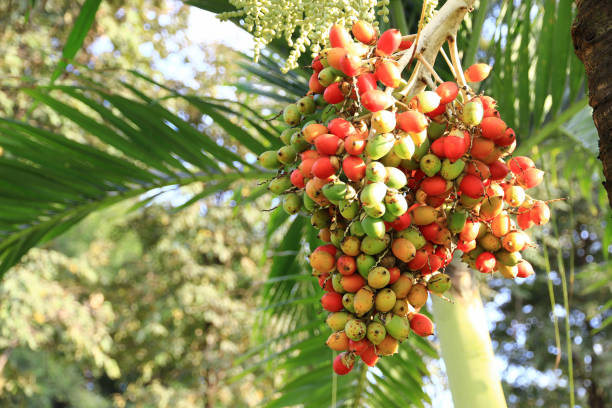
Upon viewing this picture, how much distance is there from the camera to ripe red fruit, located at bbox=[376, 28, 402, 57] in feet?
2.03

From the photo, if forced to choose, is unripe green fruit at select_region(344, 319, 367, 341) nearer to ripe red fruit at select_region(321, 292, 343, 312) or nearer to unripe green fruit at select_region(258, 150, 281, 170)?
ripe red fruit at select_region(321, 292, 343, 312)

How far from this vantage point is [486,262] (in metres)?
0.70

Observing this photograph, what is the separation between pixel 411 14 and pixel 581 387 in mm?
11703

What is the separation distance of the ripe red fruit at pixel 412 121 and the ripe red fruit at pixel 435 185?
0.06 meters

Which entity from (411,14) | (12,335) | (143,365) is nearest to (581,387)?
(143,365)

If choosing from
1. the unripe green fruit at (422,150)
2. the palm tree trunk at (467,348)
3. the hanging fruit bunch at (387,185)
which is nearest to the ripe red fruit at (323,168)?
the hanging fruit bunch at (387,185)

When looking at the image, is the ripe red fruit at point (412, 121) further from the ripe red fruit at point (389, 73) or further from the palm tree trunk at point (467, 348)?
the palm tree trunk at point (467, 348)

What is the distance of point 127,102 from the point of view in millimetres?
1212

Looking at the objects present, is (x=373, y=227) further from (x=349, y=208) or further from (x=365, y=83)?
(x=365, y=83)

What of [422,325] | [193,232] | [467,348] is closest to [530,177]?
[422,325]

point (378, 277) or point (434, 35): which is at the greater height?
point (434, 35)

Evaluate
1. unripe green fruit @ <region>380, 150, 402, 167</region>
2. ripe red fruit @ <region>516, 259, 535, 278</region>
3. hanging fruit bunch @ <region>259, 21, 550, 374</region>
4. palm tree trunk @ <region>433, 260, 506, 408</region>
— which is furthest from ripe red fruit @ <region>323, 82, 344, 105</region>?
palm tree trunk @ <region>433, 260, 506, 408</region>

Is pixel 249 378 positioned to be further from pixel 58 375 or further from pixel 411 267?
pixel 411 267

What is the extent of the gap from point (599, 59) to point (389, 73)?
20 centimetres
